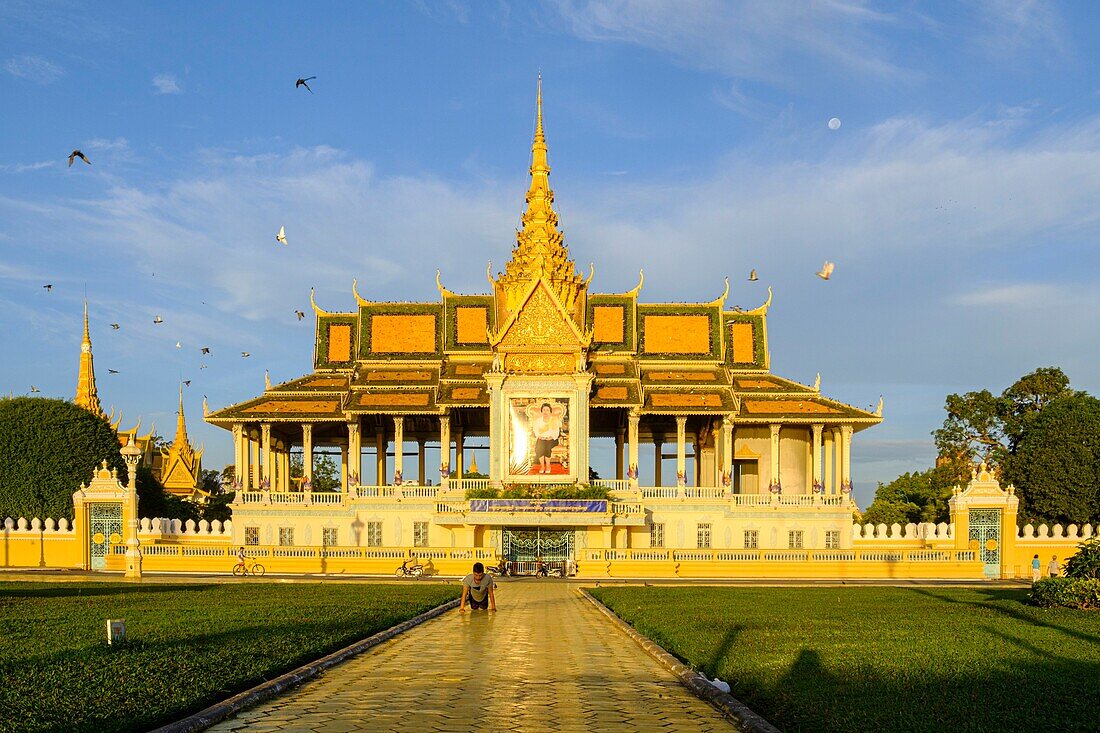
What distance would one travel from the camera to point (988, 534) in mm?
46594

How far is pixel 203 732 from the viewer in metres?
10.9

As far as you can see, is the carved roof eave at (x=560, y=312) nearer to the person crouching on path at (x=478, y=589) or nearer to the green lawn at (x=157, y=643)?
the green lawn at (x=157, y=643)

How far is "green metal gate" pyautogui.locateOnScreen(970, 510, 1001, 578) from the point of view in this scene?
46312 millimetres

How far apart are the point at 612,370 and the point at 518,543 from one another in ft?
39.8

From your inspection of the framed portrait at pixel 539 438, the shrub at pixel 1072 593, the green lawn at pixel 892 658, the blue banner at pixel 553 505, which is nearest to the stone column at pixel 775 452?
the framed portrait at pixel 539 438

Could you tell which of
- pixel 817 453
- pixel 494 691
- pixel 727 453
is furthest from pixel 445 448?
pixel 494 691

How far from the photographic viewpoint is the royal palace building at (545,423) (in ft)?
171

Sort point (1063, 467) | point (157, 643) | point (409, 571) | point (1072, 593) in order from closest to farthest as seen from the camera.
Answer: point (157, 643) → point (1072, 593) → point (409, 571) → point (1063, 467)

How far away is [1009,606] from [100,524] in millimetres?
35694

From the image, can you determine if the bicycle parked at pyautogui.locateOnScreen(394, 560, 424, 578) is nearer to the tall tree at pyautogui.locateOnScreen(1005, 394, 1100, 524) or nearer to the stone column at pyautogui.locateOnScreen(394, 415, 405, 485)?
the stone column at pyautogui.locateOnScreen(394, 415, 405, 485)

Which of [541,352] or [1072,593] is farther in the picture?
[541,352]

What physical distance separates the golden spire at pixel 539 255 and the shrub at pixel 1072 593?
1338 inches

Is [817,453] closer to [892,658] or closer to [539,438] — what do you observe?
[539,438]

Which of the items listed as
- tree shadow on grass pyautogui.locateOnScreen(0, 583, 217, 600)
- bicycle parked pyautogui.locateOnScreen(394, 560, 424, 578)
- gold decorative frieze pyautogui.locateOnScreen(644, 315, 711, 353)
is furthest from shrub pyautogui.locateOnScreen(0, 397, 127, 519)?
gold decorative frieze pyautogui.locateOnScreen(644, 315, 711, 353)
